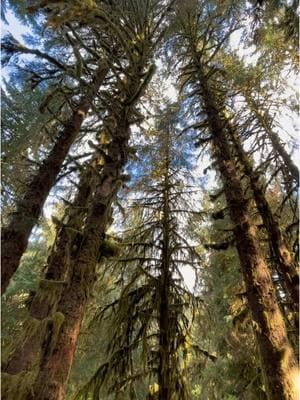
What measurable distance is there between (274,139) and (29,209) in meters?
5.74

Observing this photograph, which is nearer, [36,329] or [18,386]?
[18,386]

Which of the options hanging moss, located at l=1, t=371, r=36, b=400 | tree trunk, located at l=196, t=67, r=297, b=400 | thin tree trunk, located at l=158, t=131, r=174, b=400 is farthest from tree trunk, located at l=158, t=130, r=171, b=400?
hanging moss, located at l=1, t=371, r=36, b=400

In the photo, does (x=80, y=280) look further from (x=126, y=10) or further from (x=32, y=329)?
(x=126, y=10)

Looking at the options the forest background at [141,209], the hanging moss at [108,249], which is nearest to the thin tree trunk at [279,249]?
the forest background at [141,209]

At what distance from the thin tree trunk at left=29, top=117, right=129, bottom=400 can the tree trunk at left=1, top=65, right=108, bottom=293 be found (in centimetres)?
124

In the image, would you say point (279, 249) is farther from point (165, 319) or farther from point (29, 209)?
point (29, 209)

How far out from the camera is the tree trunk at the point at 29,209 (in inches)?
200

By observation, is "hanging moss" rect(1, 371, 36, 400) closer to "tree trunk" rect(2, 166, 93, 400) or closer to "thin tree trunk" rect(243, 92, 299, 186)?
"tree trunk" rect(2, 166, 93, 400)

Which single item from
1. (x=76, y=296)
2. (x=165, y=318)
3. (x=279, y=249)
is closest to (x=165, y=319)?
(x=165, y=318)

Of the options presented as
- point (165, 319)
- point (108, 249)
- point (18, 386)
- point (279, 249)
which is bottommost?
point (18, 386)

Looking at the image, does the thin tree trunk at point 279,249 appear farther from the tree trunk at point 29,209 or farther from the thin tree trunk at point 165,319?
the tree trunk at point 29,209

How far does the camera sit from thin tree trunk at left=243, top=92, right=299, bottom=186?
7462 mm

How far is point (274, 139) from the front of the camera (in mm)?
7965

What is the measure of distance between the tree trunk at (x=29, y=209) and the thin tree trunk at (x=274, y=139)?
4337mm
